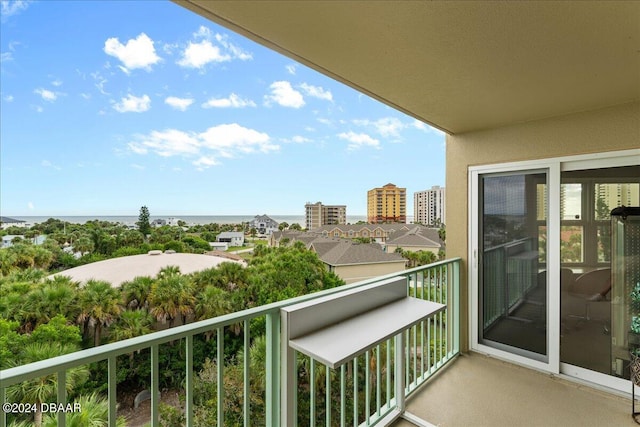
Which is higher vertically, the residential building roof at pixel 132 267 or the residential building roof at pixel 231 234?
the residential building roof at pixel 231 234

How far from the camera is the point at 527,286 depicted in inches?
99.0

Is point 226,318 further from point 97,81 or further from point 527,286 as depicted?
point 97,81

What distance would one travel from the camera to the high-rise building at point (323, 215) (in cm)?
994

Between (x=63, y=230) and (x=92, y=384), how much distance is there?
4839 millimetres

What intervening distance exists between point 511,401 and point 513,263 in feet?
3.53

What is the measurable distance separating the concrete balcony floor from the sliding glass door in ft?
0.90

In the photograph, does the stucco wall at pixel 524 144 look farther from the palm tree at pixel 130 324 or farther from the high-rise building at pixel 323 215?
the palm tree at pixel 130 324

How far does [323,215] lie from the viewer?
10.4m

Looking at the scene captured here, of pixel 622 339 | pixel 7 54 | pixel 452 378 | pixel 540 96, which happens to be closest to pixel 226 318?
pixel 452 378

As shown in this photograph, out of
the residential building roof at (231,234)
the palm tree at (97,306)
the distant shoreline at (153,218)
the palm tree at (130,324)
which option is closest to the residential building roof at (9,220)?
the distant shoreline at (153,218)

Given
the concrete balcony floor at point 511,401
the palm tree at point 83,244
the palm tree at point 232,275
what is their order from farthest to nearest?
1. the palm tree at point 232,275
2. the palm tree at point 83,244
3. the concrete balcony floor at point 511,401

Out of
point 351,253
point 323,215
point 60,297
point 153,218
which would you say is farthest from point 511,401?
point 60,297

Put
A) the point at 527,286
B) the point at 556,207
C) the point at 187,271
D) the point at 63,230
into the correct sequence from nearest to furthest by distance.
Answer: the point at 556,207 < the point at 527,286 < the point at 63,230 < the point at 187,271

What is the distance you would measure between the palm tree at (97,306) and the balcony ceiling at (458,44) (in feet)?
41.3
